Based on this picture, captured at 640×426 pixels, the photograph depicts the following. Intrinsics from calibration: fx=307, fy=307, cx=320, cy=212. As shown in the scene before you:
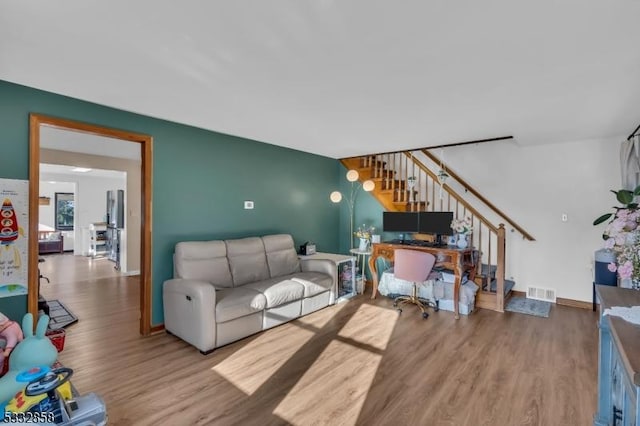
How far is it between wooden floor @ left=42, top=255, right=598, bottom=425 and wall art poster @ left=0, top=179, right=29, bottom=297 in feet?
2.64

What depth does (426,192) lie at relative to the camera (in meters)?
5.20

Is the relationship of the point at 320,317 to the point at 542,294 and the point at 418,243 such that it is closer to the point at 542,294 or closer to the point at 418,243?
the point at 418,243

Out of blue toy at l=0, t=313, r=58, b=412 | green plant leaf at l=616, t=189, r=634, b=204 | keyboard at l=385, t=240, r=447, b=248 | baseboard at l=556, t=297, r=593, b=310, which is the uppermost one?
green plant leaf at l=616, t=189, r=634, b=204

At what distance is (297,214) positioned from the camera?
5023 millimetres

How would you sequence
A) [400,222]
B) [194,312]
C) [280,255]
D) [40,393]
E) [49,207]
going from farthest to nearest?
1. [49,207]
2. [400,222]
3. [280,255]
4. [194,312]
5. [40,393]

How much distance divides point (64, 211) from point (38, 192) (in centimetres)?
944

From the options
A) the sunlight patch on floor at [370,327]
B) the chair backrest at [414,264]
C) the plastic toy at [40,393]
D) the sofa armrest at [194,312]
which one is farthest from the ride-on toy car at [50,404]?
the chair backrest at [414,264]

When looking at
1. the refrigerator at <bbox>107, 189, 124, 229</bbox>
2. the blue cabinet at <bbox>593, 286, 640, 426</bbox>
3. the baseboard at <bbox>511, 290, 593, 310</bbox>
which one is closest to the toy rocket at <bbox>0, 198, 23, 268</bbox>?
the blue cabinet at <bbox>593, 286, 640, 426</bbox>

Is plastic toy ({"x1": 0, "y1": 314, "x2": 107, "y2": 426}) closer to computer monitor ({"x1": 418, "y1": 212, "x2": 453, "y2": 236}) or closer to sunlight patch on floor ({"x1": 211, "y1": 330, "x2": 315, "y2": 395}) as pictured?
sunlight patch on floor ({"x1": 211, "y1": 330, "x2": 315, "y2": 395})

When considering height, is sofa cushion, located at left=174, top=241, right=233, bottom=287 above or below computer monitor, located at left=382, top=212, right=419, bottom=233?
below

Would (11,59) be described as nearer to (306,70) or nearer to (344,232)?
(306,70)

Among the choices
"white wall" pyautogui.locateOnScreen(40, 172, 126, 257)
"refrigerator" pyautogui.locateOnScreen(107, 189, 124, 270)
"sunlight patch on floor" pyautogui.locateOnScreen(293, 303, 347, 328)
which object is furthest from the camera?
"white wall" pyautogui.locateOnScreen(40, 172, 126, 257)

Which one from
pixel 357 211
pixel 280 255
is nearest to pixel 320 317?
pixel 280 255

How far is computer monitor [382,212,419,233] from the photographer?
15.1 feet
